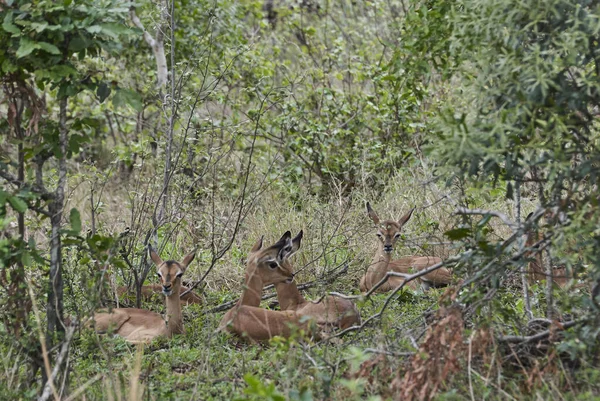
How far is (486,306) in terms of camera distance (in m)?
5.12

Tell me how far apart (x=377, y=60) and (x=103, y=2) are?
7053mm

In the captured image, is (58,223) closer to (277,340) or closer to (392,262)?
(277,340)

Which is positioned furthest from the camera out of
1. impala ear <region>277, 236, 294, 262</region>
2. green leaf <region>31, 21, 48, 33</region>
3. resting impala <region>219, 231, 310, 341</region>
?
impala ear <region>277, 236, 294, 262</region>

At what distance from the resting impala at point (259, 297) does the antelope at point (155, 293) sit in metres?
0.59

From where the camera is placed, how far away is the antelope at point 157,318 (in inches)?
251

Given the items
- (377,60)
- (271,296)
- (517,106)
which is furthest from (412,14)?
(377,60)

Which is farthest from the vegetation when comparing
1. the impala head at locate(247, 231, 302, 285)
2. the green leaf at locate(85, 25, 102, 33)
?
the impala head at locate(247, 231, 302, 285)

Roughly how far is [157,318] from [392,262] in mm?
2412

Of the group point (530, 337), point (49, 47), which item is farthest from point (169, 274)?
point (530, 337)

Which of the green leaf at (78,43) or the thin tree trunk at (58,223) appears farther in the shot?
the thin tree trunk at (58,223)

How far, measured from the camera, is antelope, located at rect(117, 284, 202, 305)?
7.42m

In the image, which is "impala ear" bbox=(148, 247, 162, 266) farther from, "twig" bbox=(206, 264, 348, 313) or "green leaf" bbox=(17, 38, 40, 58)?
"green leaf" bbox=(17, 38, 40, 58)

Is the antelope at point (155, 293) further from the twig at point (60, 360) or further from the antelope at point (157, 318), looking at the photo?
the twig at point (60, 360)

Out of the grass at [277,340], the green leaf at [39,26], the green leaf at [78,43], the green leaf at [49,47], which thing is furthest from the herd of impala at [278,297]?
the green leaf at [39,26]
